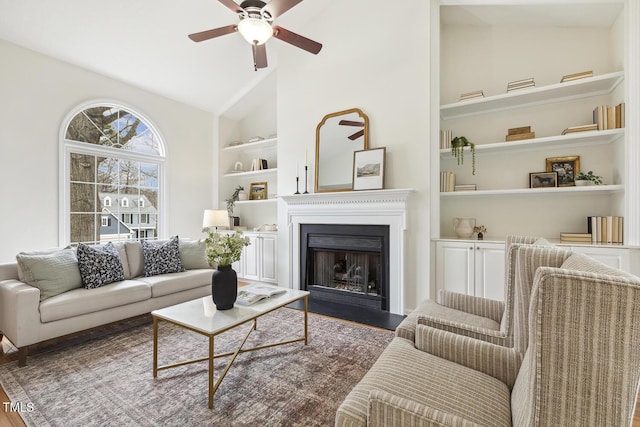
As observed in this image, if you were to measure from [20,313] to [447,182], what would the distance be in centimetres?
403

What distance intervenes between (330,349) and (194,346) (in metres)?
1.15

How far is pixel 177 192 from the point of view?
4.96 meters

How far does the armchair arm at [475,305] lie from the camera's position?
2.01 m

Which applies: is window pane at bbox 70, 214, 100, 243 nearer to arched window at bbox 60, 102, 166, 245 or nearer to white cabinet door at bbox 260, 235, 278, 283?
arched window at bbox 60, 102, 166, 245

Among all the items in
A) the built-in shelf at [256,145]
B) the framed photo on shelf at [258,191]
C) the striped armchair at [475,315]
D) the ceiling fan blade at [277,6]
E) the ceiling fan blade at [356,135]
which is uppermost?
the ceiling fan blade at [277,6]

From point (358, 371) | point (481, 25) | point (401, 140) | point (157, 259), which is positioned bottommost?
point (358, 371)

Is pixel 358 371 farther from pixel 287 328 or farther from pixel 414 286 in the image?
pixel 414 286

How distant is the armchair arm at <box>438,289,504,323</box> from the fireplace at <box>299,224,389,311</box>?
132cm

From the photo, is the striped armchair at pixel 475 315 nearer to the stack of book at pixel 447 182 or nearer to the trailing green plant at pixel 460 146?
the stack of book at pixel 447 182

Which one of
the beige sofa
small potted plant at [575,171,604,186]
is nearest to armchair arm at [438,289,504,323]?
small potted plant at [575,171,604,186]

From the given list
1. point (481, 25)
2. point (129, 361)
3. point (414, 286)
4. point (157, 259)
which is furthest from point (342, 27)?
point (129, 361)

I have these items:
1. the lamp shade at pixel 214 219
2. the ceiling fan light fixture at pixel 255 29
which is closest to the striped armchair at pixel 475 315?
the ceiling fan light fixture at pixel 255 29

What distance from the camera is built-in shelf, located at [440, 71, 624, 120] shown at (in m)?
2.77

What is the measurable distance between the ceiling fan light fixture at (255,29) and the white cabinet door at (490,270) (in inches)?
110
